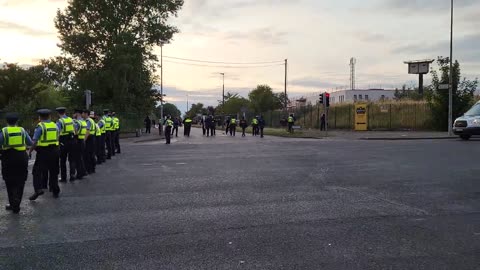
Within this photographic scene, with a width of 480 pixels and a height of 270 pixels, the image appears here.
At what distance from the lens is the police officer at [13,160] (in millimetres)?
7859

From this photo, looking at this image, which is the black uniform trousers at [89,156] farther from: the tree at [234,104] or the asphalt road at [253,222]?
the tree at [234,104]

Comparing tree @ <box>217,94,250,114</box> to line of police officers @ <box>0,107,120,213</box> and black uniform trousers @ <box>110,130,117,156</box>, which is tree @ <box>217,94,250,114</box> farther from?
line of police officers @ <box>0,107,120,213</box>

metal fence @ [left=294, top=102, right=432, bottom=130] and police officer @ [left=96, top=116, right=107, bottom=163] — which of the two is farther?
metal fence @ [left=294, top=102, right=432, bottom=130]

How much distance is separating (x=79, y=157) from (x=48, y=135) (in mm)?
2593

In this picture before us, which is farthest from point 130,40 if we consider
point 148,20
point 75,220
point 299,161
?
point 75,220

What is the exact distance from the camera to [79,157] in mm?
11414

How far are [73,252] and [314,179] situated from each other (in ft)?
22.1

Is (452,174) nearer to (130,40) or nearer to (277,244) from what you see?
(277,244)

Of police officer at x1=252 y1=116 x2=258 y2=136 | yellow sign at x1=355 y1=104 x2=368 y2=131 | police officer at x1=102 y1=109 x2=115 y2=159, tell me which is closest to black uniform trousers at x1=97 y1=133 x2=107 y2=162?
police officer at x1=102 y1=109 x2=115 y2=159

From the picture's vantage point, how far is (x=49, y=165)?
9.02 m

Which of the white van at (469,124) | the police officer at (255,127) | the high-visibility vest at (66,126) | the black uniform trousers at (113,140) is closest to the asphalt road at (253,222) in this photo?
the high-visibility vest at (66,126)

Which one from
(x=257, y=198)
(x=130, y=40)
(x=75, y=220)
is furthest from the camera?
(x=130, y=40)

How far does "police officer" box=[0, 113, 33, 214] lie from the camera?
7.86 meters

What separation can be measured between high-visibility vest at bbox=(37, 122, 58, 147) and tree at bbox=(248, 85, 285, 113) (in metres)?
94.0
